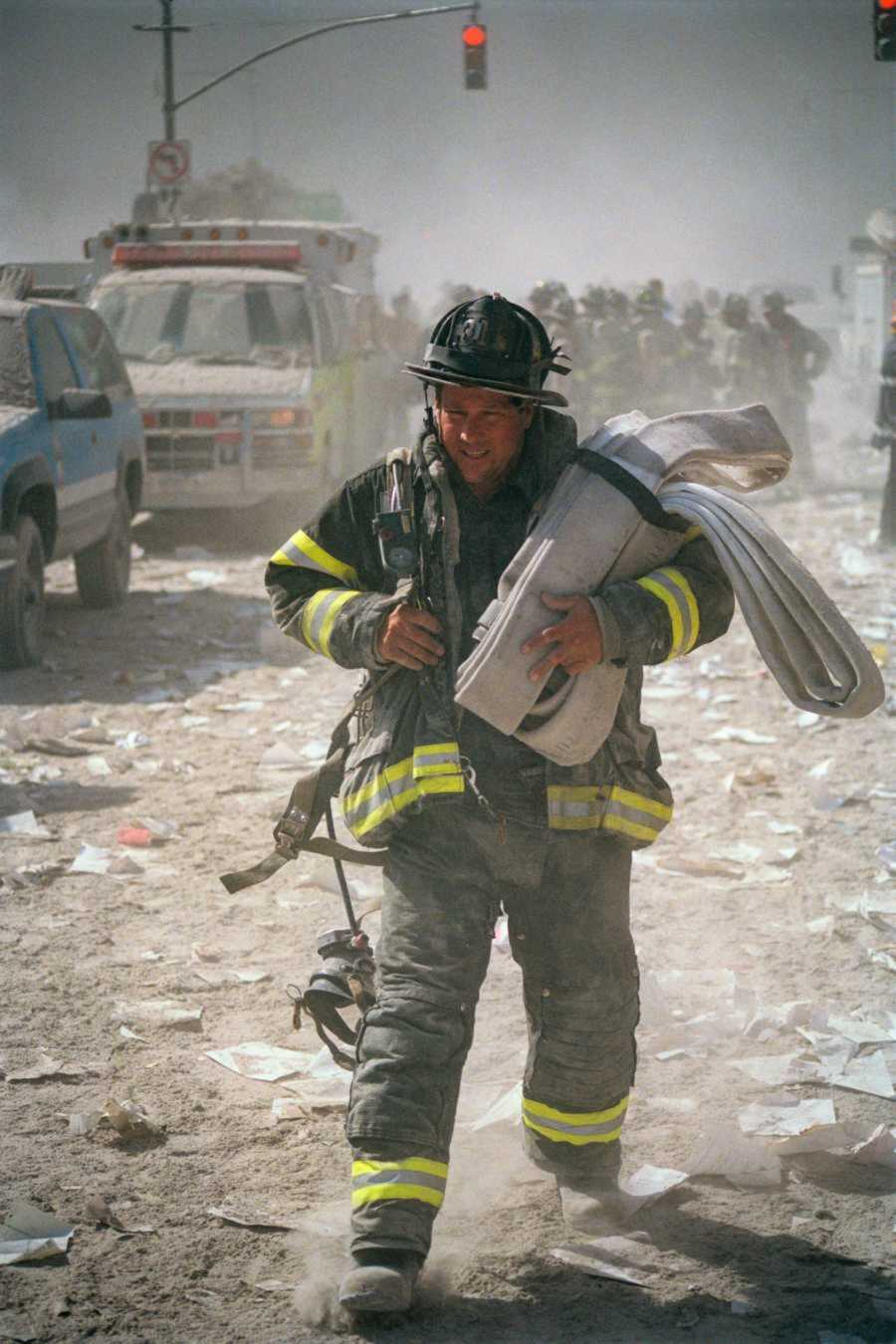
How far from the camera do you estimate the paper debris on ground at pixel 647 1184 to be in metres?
3.78

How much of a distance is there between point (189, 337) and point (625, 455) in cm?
1267

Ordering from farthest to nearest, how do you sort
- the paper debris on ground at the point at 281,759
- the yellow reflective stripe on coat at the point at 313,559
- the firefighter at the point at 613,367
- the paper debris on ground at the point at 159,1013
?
the firefighter at the point at 613,367, the paper debris on ground at the point at 281,759, the paper debris on ground at the point at 159,1013, the yellow reflective stripe on coat at the point at 313,559

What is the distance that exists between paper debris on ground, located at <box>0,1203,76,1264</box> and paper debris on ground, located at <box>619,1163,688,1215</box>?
1.19 metres

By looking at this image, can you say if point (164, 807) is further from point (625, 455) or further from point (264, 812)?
point (625, 455)

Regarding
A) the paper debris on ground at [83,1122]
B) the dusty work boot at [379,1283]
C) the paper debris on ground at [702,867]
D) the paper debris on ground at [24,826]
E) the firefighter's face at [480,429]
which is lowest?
the paper debris on ground at [702,867]

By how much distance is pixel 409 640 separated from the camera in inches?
136

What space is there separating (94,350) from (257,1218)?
886 centimetres

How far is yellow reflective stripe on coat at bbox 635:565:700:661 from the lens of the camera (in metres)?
3.42

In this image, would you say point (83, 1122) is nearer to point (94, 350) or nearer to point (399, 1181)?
point (399, 1181)

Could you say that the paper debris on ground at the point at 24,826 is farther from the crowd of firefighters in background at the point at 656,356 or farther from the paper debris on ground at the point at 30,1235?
the crowd of firefighters in background at the point at 656,356

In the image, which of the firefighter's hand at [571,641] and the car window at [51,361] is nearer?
the firefighter's hand at [571,641]

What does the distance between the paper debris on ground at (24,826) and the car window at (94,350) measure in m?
4.82

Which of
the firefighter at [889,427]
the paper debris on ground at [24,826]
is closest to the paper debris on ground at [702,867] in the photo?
the paper debris on ground at [24,826]

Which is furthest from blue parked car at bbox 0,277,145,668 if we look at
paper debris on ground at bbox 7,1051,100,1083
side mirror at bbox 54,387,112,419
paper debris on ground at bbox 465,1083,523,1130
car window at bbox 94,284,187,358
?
paper debris on ground at bbox 465,1083,523,1130
